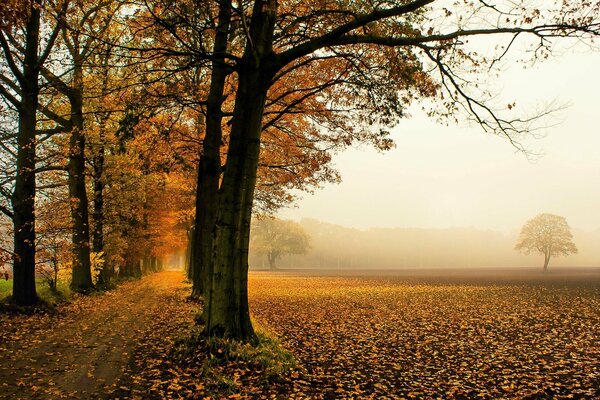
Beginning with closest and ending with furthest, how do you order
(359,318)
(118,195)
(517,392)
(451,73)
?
(517,392) < (451,73) < (359,318) < (118,195)

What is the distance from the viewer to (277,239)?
10000cm

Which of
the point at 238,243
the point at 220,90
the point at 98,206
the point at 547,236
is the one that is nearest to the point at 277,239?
the point at 547,236

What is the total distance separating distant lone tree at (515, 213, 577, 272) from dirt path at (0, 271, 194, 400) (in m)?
84.7

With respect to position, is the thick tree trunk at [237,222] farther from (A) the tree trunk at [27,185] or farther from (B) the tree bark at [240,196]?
(A) the tree trunk at [27,185]

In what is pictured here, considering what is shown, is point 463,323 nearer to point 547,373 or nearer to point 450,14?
point 547,373

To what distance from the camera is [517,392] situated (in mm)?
7801

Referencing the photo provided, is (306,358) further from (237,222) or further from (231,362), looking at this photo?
(237,222)

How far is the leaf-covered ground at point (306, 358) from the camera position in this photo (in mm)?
7621

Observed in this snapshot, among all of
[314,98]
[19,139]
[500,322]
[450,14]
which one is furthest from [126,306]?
[450,14]

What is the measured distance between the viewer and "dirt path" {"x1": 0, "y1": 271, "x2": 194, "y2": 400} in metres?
7.37

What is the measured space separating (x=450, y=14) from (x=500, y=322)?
11754 millimetres

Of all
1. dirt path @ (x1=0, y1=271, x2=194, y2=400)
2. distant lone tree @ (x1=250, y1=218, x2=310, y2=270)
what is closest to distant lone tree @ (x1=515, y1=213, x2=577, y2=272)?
distant lone tree @ (x1=250, y1=218, x2=310, y2=270)

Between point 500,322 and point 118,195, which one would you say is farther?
point 118,195

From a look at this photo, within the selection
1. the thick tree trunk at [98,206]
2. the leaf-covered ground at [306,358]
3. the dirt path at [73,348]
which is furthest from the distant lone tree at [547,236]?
the dirt path at [73,348]
